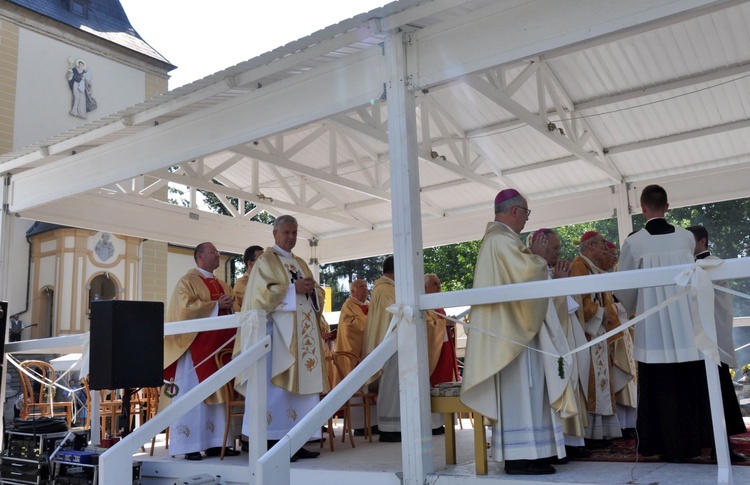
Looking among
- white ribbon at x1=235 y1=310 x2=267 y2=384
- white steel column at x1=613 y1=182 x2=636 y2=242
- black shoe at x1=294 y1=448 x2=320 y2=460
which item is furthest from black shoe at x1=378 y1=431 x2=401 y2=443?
white steel column at x1=613 y1=182 x2=636 y2=242

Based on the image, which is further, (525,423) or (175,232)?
(175,232)

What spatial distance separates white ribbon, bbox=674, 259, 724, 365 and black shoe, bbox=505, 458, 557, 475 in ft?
4.07

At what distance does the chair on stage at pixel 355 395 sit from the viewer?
740 cm

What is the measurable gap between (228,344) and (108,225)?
3.77 metres

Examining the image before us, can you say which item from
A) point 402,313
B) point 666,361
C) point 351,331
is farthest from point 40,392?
point 666,361

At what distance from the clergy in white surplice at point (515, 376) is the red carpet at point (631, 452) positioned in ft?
1.52

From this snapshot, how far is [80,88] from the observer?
80.2 ft

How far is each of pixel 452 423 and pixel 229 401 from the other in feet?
7.29

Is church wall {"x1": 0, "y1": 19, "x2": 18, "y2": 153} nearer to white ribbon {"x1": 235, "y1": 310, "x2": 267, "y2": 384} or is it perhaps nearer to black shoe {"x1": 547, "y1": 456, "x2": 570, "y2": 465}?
white ribbon {"x1": 235, "y1": 310, "x2": 267, "y2": 384}

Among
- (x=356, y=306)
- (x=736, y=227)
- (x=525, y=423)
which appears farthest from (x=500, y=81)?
(x=736, y=227)

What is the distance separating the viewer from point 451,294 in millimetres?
4773

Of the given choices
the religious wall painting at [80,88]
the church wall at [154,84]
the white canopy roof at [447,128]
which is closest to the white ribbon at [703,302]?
the white canopy roof at [447,128]

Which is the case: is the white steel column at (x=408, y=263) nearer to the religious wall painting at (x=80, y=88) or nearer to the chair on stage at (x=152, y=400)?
the chair on stage at (x=152, y=400)

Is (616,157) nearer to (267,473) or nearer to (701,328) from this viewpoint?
(701,328)
